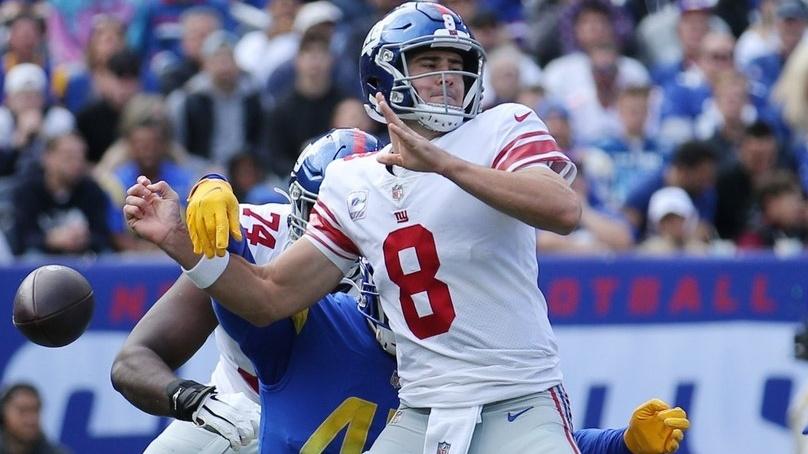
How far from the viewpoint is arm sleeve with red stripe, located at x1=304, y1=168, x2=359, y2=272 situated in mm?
4953

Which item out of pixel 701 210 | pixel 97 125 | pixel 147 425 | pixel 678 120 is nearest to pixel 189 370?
pixel 147 425

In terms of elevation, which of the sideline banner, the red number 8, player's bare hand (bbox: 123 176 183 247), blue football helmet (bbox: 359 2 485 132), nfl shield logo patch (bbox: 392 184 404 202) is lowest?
the sideline banner

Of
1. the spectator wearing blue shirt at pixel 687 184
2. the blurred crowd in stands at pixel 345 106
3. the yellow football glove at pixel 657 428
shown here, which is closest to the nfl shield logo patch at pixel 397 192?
the yellow football glove at pixel 657 428

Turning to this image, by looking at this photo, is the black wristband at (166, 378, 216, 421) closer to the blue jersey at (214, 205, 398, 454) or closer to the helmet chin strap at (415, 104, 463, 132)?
the blue jersey at (214, 205, 398, 454)

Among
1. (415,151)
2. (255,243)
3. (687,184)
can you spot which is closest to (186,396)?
(255,243)

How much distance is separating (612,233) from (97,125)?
130 inches

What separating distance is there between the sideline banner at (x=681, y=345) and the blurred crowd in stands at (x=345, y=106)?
646 mm

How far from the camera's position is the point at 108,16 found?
11.8 metres

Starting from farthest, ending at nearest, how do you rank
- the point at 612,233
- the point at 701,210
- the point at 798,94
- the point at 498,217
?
1. the point at 798,94
2. the point at 701,210
3. the point at 612,233
4. the point at 498,217

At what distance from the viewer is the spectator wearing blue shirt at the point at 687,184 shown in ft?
33.3

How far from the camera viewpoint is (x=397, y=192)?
4801 mm

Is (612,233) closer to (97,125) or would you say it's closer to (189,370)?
(189,370)

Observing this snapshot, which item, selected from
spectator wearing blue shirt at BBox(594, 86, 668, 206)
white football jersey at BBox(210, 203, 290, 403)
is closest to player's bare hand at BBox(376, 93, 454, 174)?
white football jersey at BBox(210, 203, 290, 403)

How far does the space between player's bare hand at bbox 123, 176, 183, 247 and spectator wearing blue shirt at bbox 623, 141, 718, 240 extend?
18.6 feet
